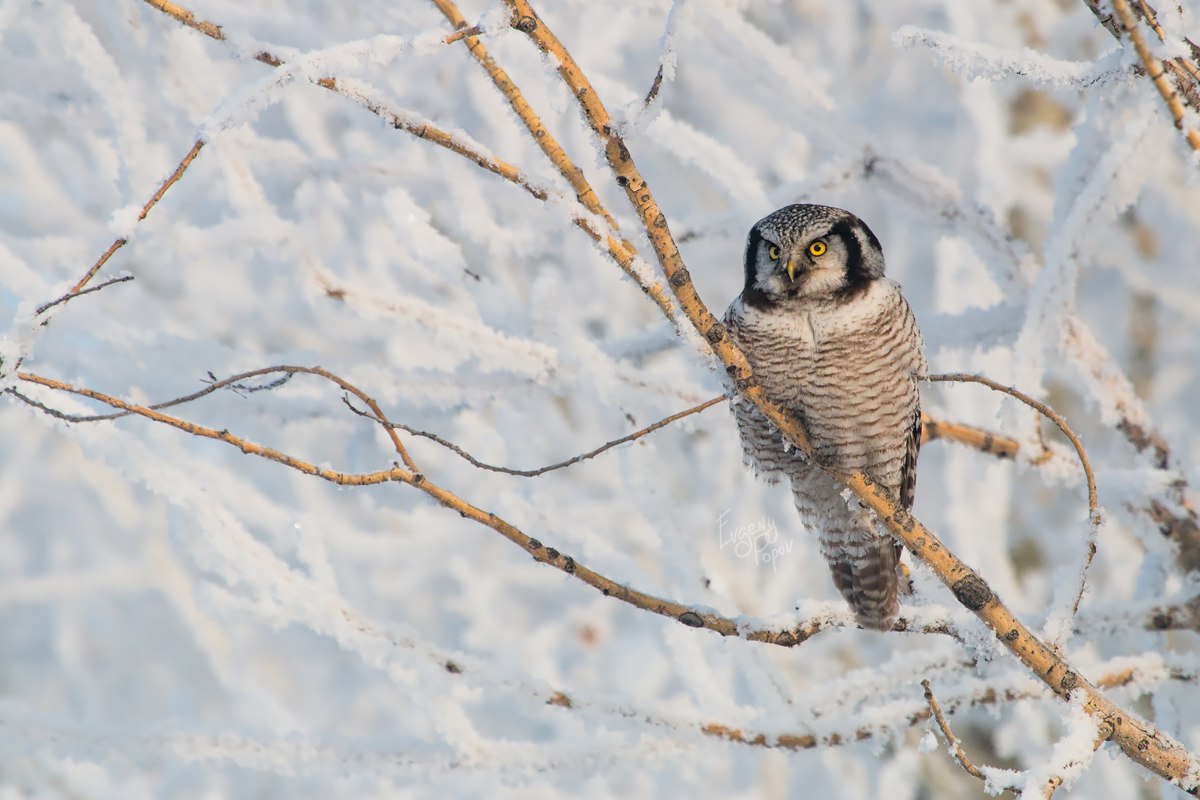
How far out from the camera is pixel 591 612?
8727 millimetres

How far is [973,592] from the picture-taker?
2.14m

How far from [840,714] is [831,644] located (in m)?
4.87

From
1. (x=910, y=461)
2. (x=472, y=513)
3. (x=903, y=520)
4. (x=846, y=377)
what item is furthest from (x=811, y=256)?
(x=472, y=513)

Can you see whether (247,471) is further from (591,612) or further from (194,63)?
(194,63)

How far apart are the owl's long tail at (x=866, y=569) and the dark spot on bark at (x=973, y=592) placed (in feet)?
4.71

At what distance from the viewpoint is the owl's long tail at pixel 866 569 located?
362cm

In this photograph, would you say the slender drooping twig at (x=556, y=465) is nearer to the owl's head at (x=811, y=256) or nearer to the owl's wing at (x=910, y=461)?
the owl's head at (x=811, y=256)

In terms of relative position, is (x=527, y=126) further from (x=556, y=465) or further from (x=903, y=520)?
(x=903, y=520)

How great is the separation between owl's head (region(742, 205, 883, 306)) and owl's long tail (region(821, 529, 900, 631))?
94 cm

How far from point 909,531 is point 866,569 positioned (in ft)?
4.95

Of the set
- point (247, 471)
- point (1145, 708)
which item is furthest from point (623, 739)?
point (1145, 708)

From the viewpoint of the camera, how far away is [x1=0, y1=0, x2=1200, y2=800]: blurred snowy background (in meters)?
3.08

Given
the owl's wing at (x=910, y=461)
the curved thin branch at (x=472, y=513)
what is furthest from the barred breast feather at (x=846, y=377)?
the curved thin branch at (x=472, y=513)

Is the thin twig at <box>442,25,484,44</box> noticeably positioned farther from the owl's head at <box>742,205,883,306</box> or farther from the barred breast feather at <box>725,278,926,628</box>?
the barred breast feather at <box>725,278,926,628</box>
